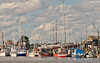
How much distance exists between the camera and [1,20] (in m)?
157

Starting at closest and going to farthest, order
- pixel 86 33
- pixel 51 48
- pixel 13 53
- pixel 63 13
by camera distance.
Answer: pixel 63 13
pixel 13 53
pixel 51 48
pixel 86 33

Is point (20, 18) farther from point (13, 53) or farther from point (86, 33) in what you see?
point (86, 33)

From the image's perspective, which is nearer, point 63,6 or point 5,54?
point 63,6

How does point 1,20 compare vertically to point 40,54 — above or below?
above

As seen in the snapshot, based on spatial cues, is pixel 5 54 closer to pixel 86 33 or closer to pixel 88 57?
pixel 88 57

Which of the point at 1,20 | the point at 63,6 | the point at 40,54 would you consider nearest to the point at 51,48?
the point at 40,54

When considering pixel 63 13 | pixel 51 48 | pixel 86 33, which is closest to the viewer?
pixel 63 13

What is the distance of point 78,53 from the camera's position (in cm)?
13125

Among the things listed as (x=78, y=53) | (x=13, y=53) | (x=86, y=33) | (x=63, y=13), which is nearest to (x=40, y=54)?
(x=13, y=53)

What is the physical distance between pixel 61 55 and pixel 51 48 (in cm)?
3856

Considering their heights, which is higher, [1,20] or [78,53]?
[1,20]

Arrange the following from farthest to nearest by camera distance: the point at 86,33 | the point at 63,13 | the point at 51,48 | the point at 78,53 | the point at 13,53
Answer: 1. the point at 86,33
2. the point at 51,48
3. the point at 13,53
4. the point at 78,53
5. the point at 63,13

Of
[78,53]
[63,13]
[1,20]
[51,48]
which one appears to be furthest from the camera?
[51,48]

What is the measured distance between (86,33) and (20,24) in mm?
55712
